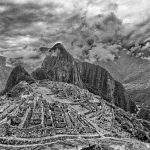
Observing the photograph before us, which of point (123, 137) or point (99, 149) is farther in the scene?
point (123, 137)

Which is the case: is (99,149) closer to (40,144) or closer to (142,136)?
(40,144)

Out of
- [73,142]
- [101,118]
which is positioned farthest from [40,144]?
[101,118]

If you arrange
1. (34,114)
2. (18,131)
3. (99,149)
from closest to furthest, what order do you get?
(99,149), (18,131), (34,114)

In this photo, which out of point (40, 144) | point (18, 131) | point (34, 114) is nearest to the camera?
point (40, 144)

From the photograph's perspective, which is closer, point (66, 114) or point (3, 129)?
Result: point (3, 129)

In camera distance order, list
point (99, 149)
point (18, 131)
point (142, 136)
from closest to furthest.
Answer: point (99, 149) < point (18, 131) < point (142, 136)

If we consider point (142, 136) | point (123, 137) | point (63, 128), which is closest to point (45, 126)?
point (63, 128)

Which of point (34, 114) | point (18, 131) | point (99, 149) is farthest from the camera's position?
point (34, 114)

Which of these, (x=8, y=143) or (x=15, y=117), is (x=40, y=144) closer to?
(x=8, y=143)
